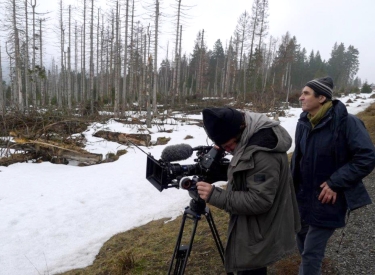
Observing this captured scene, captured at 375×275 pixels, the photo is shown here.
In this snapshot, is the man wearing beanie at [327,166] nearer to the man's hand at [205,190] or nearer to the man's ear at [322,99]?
the man's ear at [322,99]

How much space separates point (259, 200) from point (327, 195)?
2.96 feet

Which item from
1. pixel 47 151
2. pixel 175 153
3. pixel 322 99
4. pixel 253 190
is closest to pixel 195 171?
pixel 175 153

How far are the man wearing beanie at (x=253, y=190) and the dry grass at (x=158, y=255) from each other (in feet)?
5.11

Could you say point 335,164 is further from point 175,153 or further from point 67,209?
point 67,209

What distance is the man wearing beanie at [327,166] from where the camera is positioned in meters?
2.03

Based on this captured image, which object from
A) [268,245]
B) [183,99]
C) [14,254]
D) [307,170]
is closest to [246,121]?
[268,245]

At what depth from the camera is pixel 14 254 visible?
159 inches

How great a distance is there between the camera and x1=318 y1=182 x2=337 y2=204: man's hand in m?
2.11

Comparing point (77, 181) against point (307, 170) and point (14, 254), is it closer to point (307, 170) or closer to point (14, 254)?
point (14, 254)

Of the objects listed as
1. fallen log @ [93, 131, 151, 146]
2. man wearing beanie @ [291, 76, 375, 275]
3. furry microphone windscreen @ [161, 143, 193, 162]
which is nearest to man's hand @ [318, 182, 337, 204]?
man wearing beanie @ [291, 76, 375, 275]

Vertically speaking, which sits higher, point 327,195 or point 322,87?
point 322,87

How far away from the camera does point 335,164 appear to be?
7.11 ft

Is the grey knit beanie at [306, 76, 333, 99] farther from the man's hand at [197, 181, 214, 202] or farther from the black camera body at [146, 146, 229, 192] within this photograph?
the man's hand at [197, 181, 214, 202]

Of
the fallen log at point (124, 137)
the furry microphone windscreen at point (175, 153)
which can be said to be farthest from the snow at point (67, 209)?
the fallen log at point (124, 137)
